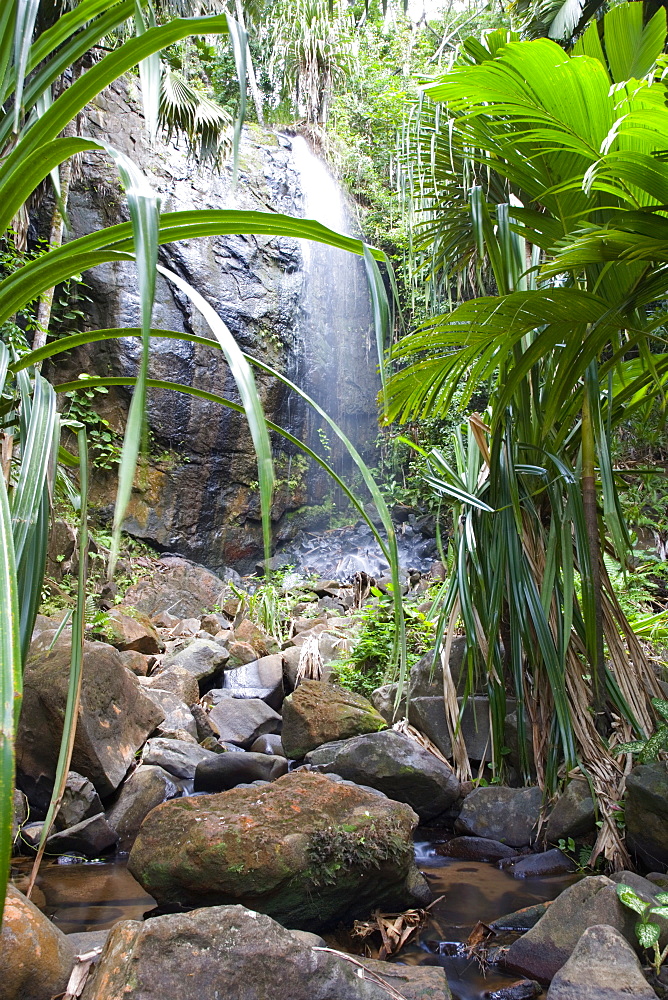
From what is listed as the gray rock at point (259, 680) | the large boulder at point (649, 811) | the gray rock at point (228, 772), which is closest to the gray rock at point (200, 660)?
the gray rock at point (259, 680)

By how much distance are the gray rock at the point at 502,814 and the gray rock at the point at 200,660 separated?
99.8 inches

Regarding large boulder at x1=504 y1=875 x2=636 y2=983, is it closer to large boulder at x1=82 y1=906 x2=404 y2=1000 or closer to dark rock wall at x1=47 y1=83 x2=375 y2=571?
large boulder at x1=82 y1=906 x2=404 y2=1000

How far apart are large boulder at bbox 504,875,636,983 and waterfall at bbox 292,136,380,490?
911 centimetres

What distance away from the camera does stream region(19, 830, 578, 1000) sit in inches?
Result: 69.4

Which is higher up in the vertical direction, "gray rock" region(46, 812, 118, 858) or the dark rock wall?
the dark rock wall

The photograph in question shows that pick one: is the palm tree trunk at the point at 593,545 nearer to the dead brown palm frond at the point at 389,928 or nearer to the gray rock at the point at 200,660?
the dead brown palm frond at the point at 389,928

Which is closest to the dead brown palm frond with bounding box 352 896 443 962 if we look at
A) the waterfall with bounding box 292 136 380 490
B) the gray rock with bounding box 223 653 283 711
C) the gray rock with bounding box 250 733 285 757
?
the gray rock with bounding box 250 733 285 757

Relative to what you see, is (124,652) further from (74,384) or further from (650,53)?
(650,53)

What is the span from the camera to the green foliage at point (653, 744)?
209 centimetres

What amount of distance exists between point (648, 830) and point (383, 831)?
2.70 feet

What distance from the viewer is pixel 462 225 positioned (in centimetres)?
274

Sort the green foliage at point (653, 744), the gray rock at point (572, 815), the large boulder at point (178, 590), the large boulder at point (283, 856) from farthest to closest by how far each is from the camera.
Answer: the large boulder at point (178, 590), the gray rock at point (572, 815), the green foliage at point (653, 744), the large boulder at point (283, 856)

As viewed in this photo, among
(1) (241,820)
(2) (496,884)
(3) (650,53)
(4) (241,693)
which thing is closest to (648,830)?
(2) (496,884)

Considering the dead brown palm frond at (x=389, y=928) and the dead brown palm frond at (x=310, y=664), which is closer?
the dead brown palm frond at (x=389, y=928)
